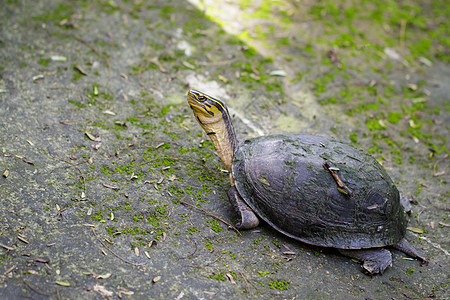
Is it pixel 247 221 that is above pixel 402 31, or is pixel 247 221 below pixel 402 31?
below

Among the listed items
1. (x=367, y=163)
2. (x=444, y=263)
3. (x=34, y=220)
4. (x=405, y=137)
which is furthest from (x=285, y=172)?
(x=405, y=137)

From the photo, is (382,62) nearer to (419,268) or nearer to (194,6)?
(194,6)

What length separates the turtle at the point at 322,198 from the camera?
4.00m

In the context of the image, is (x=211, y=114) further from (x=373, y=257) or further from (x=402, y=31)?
(x=402, y=31)

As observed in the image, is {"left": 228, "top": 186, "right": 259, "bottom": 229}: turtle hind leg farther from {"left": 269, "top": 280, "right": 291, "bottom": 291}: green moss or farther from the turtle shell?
{"left": 269, "top": 280, "right": 291, "bottom": 291}: green moss

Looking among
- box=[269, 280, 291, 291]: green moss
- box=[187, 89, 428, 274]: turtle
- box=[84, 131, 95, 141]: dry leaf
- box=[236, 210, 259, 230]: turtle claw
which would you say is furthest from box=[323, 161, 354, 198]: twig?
box=[84, 131, 95, 141]: dry leaf

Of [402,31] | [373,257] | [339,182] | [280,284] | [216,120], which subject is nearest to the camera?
[280,284]

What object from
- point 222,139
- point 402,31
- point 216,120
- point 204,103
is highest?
point 402,31

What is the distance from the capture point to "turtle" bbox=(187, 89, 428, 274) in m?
4.00

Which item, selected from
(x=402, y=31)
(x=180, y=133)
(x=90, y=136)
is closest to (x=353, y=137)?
(x=180, y=133)

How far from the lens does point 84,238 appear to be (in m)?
3.66

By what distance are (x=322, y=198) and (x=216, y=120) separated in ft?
4.89

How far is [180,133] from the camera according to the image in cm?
542

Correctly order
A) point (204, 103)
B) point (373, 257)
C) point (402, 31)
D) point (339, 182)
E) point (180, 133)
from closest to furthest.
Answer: point (339, 182) < point (373, 257) < point (204, 103) < point (180, 133) < point (402, 31)
